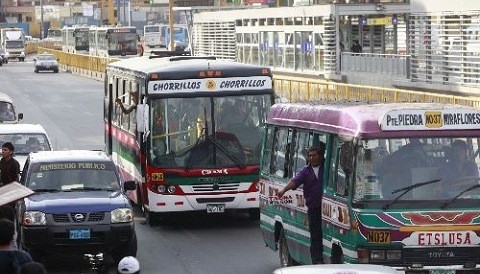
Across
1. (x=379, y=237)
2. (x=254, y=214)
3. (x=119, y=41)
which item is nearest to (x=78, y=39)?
(x=119, y=41)

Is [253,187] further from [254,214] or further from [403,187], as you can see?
[403,187]

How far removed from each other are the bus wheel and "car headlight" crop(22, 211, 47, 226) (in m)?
3.10

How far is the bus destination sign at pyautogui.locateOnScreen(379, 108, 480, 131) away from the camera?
14.6 meters

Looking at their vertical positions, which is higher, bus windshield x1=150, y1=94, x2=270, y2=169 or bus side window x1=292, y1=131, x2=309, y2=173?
bus side window x1=292, y1=131, x2=309, y2=173

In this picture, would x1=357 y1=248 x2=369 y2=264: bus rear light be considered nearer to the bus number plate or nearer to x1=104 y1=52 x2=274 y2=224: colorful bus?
the bus number plate

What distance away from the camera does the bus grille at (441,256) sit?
14094 millimetres

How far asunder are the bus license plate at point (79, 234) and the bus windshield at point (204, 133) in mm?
4945

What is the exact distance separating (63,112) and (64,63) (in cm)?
4958

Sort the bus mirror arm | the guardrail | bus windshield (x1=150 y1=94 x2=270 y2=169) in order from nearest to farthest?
the bus mirror arm
bus windshield (x1=150 y1=94 x2=270 y2=169)
the guardrail

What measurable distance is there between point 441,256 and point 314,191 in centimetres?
196

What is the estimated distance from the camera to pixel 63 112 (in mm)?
58344

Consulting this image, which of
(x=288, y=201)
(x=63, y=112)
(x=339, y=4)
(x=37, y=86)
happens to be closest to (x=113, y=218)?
(x=288, y=201)

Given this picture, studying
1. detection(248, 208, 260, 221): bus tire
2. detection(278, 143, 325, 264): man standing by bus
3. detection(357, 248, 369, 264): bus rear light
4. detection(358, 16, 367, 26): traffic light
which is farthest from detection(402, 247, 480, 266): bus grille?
detection(358, 16, 367, 26): traffic light

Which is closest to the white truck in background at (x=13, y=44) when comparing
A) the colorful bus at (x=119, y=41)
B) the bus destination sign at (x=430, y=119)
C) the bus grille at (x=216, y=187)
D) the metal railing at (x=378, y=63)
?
the colorful bus at (x=119, y=41)
